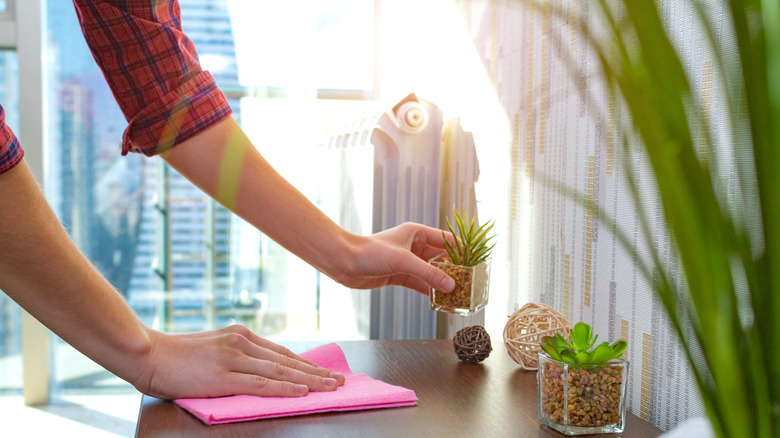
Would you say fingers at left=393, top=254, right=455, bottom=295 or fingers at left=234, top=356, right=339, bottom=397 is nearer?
fingers at left=234, top=356, right=339, bottom=397

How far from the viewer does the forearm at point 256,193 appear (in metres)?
1.07

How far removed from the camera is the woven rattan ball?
0.91 m

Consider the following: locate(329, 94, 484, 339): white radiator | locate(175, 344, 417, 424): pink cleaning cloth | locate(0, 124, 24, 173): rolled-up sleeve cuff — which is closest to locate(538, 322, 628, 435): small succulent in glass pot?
locate(175, 344, 417, 424): pink cleaning cloth

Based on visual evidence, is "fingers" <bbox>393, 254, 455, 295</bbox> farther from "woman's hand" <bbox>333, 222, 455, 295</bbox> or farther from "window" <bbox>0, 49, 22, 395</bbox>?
"window" <bbox>0, 49, 22, 395</bbox>

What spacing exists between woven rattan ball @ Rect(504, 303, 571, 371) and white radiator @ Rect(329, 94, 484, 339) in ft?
2.38

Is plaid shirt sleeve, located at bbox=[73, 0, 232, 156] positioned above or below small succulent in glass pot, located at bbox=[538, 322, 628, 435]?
above

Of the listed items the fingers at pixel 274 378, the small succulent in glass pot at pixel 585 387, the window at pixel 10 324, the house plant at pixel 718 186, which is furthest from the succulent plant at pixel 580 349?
the window at pixel 10 324

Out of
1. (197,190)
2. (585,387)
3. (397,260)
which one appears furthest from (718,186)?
(197,190)

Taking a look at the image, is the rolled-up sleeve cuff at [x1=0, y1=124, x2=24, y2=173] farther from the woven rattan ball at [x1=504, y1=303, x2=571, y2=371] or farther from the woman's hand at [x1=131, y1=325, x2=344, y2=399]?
the woven rattan ball at [x1=504, y1=303, x2=571, y2=371]

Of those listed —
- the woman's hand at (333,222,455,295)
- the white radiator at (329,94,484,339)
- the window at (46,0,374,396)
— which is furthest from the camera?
the window at (46,0,374,396)

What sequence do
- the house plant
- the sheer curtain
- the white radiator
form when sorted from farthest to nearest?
1. the white radiator
2. the sheer curtain
3. the house plant

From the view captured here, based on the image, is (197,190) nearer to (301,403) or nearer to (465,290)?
(465,290)

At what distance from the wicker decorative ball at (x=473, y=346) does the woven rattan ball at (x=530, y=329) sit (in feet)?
0.13

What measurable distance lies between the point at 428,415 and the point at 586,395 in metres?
0.17
